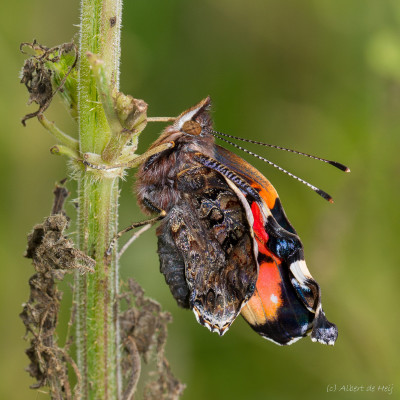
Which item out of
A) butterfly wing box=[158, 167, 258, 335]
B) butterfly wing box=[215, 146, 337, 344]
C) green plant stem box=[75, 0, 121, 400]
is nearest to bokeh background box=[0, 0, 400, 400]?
butterfly wing box=[215, 146, 337, 344]

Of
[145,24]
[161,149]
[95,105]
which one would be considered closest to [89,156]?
[95,105]

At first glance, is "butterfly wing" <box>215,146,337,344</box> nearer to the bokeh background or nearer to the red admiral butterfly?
the red admiral butterfly

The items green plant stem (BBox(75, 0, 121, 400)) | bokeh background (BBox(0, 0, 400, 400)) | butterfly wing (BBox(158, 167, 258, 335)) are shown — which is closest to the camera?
green plant stem (BBox(75, 0, 121, 400))

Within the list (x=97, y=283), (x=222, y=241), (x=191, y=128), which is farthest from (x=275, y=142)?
(x=97, y=283)

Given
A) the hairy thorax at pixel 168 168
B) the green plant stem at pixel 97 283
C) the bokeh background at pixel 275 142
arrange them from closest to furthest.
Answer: the green plant stem at pixel 97 283 → the hairy thorax at pixel 168 168 → the bokeh background at pixel 275 142

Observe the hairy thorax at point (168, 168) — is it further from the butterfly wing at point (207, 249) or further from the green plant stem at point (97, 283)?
the green plant stem at point (97, 283)

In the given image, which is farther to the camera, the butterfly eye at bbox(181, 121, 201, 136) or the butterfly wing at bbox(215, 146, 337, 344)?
the butterfly eye at bbox(181, 121, 201, 136)

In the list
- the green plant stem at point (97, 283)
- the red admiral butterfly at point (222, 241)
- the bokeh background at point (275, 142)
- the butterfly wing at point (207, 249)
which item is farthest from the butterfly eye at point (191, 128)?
the bokeh background at point (275, 142)

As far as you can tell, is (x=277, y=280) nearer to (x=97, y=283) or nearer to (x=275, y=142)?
(x=97, y=283)
